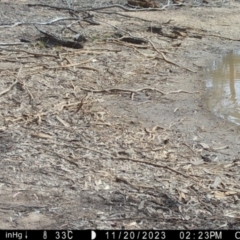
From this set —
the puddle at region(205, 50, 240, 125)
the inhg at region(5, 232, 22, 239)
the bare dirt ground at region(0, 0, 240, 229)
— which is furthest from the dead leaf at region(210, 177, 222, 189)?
the puddle at region(205, 50, 240, 125)

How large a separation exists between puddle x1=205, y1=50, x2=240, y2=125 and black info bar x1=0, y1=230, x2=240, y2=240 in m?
2.90

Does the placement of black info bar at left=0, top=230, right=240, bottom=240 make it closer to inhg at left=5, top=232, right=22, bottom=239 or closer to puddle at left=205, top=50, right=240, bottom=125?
inhg at left=5, top=232, right=22, bottom=239

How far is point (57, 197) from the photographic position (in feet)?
15.6

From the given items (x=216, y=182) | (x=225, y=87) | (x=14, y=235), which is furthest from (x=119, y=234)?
(x=225, y=87)

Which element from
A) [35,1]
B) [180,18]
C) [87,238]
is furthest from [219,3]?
[87,238]

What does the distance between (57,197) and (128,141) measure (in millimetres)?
1392

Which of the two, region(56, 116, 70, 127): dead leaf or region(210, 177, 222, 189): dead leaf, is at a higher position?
region(210, 177, 222, 189): dead leaf

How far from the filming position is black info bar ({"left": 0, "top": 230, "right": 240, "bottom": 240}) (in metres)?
4.09

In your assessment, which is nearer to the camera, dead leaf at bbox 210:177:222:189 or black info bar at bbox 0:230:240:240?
black info bar at bbox 0:230:240:240

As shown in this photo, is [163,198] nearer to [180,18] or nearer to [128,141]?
[128,141]

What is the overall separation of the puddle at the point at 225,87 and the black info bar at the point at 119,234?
290 centimetres

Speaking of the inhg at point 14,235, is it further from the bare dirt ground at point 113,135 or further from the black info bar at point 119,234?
the bare dirt ground at point 113,135

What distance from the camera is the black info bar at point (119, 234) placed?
4094 mm

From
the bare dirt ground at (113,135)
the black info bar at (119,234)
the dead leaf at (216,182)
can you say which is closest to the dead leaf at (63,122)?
the bare dirt ground at (113,135)
